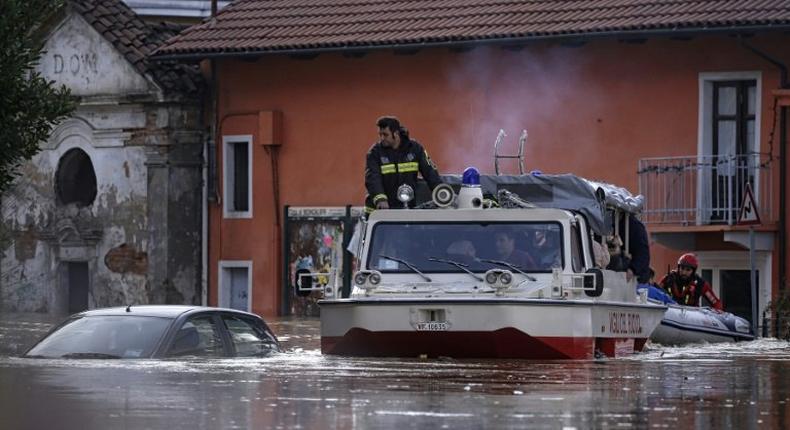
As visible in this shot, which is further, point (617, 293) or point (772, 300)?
point (772, 300)

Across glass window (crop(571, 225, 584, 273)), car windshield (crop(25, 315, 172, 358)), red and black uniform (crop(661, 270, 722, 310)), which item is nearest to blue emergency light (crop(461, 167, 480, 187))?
glass window (crop(571, 225, 584, 273))

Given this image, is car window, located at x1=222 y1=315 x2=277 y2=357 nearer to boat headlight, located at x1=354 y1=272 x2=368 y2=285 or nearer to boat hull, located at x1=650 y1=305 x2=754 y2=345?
boat headlight, located at x1=354 y1=272 x2=368 y2=285

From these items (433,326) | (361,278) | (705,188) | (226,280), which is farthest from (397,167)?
(226,280)

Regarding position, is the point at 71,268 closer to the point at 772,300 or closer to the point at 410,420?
the point at 772,300

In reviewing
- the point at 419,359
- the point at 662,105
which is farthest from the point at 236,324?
Result: the point at 662,105

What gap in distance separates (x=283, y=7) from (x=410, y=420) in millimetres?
28279

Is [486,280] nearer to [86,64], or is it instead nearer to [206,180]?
[206,180]

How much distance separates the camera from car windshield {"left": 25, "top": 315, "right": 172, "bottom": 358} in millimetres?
18312

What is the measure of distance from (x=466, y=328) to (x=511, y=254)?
135cm

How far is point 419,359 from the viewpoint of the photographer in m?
20.0

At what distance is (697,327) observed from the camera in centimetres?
2655

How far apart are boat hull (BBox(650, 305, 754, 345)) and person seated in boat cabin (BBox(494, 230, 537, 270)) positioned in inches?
194

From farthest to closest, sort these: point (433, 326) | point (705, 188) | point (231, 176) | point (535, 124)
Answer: point (231, 176) → point (535, 124) → point (705, 188) → point (433, 326)

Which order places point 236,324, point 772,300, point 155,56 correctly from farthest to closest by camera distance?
point 155,56
point 772,300
point 236,324
